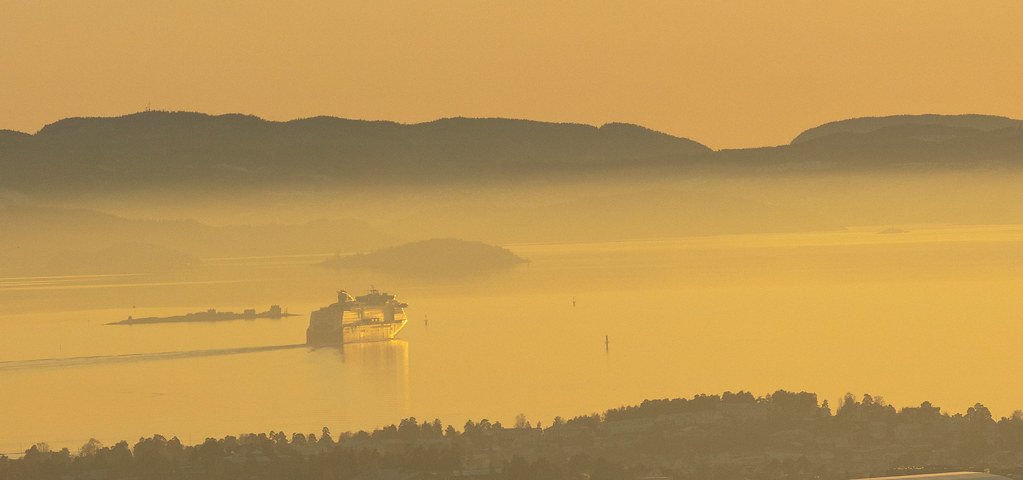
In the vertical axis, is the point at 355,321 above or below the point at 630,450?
above

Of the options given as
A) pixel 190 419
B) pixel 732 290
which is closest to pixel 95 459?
pixel 190 419

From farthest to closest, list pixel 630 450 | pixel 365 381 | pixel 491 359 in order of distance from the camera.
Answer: pixel 491 359
pixel 365 381
pixel 630 450

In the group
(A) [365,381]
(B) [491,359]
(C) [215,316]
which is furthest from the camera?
(C) [215,316]

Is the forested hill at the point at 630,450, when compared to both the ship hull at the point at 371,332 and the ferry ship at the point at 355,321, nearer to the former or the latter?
the ferry ship at the point at 355,321

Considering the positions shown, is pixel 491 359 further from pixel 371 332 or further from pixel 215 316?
pixel 215 316

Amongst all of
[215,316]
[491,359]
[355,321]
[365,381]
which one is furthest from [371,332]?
[365,381]

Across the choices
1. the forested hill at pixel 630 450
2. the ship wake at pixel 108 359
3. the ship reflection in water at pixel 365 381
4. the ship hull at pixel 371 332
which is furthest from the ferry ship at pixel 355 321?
the forested hill at pixel 630 450

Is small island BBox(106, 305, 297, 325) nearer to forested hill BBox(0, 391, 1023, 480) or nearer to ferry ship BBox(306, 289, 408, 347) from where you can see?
ferry ship BBox(306, 289, 408, 347)

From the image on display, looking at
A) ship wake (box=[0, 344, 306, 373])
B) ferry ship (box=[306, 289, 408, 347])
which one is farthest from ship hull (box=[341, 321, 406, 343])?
ship wake (box=[0, 344, 306, 373])

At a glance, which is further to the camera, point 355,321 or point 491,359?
point 355,321
